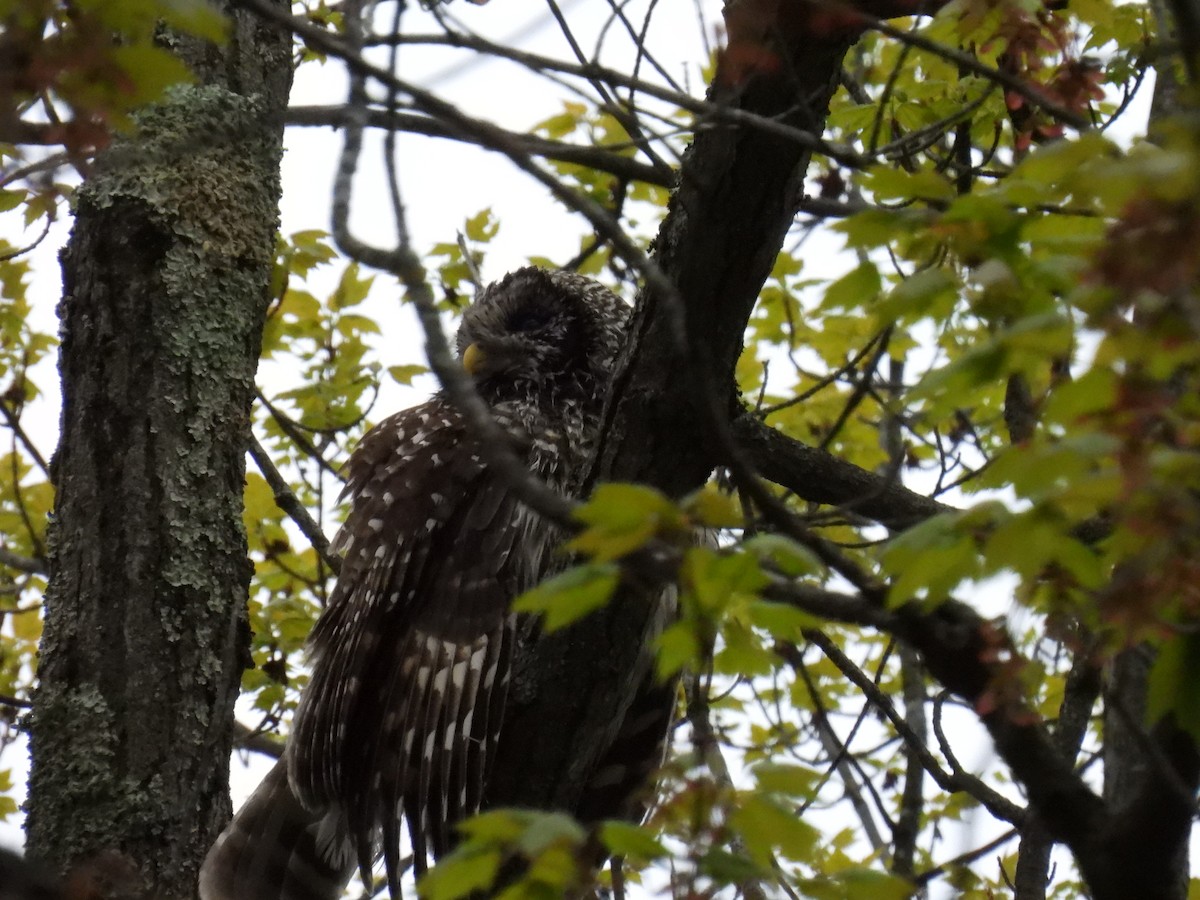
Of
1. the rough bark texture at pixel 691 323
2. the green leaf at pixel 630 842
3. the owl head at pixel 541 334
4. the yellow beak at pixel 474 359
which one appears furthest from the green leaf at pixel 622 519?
the yellow beak at pixel 474 359

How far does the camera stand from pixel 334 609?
16.5ft

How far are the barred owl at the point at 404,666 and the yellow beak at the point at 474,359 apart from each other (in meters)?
0.67

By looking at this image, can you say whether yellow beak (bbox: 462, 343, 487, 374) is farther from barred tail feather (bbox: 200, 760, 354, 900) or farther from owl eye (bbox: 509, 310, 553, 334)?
barred tail feather (bbox: 200, 760, 354, 900)

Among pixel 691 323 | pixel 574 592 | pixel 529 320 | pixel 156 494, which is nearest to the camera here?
pixel 574 592

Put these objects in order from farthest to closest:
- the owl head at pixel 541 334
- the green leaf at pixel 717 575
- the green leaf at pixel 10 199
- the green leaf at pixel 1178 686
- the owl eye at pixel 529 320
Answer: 1. the owl eye at pixel 529 320
2. the owl head at pixel 541 334
3. the green leaf at pixel 10 199
4. the green leaf at pixel 717 575
5. the green leaf at pixel 1178 686

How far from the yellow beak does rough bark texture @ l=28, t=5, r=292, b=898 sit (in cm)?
168

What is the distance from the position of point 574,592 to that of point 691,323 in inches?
50.5

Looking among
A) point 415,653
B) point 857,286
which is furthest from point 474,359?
point 857,286

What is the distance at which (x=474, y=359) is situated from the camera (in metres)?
Answer: 6.02

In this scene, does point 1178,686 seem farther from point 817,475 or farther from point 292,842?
point 292,842

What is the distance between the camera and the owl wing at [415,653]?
461 cm

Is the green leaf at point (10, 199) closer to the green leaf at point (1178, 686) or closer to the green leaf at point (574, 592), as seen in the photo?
the green leaf at point (574, 592)

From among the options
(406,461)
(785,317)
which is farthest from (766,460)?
(785,317)

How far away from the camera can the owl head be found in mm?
5906
